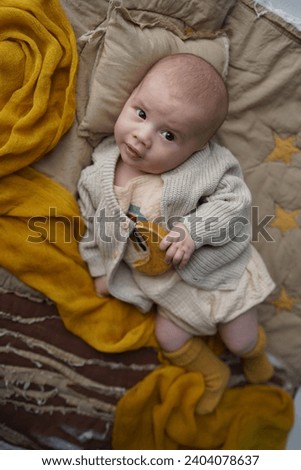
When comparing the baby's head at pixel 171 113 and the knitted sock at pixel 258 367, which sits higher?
the baby's head at pixel 171 113

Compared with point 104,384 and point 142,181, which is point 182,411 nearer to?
point 104,384

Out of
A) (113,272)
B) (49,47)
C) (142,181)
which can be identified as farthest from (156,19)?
(113,272)

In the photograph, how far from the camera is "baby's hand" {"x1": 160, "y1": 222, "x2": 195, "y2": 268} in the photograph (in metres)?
1.15

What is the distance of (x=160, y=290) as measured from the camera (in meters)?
1.21

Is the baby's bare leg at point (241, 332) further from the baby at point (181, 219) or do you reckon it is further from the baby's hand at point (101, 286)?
the baby's hand at point (101, 286)

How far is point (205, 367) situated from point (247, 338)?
118 millimetres

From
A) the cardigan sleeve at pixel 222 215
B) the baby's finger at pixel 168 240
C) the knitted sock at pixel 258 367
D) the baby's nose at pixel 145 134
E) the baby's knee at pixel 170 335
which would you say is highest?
the baby's nose at pixel 145 134

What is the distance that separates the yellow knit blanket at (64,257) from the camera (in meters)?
1.14

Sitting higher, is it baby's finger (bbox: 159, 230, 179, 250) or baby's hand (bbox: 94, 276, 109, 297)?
baby's finger (bbox: 159, 230, 179, 250)

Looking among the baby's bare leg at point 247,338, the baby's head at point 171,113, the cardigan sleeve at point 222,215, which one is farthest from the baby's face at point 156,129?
the baby's bare leg at point 247,338

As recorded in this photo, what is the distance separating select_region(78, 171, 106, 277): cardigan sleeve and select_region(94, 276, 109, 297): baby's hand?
0.01 m

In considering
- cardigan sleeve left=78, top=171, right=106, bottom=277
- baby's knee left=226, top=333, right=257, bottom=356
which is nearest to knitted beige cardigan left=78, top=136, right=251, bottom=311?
cardigan sleeve left=78, top=171, right=106, bottom=277

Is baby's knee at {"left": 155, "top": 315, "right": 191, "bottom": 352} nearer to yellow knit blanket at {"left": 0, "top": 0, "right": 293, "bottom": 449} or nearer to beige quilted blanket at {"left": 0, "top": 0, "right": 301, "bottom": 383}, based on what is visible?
yellow knit blanket at {"left": 0, "top": 0, "right": 293, "bottom": 449}

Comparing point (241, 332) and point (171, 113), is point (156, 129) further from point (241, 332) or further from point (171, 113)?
point (241, 332)
